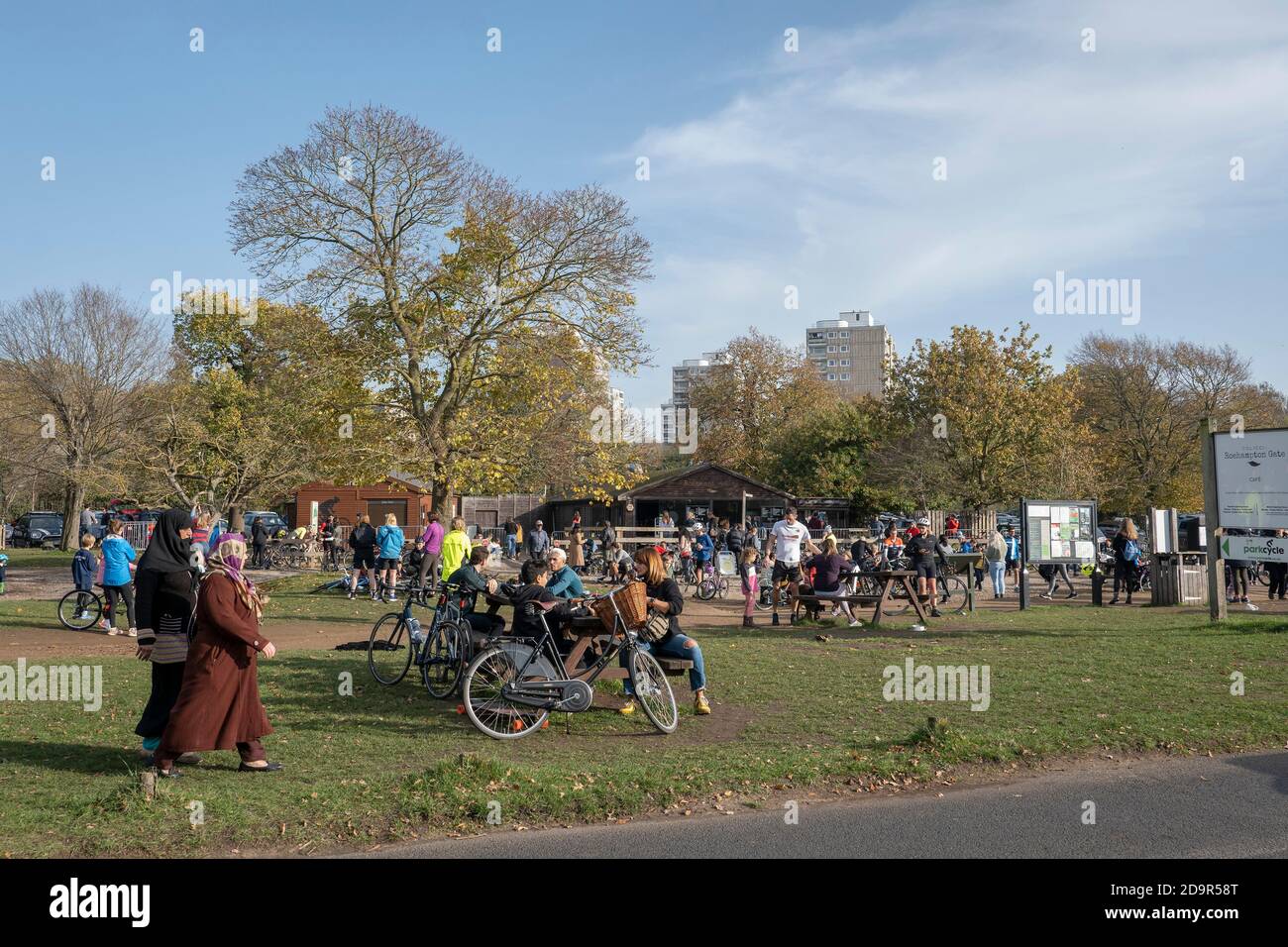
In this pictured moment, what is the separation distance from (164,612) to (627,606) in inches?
144

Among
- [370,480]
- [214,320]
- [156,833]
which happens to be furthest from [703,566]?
[214,320]

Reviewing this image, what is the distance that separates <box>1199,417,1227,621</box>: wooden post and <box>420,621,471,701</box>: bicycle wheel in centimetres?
1184

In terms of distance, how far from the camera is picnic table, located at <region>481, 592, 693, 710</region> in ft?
28.6

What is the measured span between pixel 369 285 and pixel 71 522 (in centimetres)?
2822

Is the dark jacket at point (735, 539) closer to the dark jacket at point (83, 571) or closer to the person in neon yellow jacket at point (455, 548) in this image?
the person in neon yellow jacket at point (455, 548)

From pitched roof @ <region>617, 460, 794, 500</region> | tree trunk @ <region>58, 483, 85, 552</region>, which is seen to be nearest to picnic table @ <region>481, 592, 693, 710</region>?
pitched roof @ <region>617, 460, 794, 500</region>

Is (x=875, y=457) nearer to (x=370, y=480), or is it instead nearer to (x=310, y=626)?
(x=370, y=480)

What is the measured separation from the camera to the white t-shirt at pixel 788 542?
57.0ft

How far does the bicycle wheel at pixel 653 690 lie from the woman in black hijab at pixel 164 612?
136 inches

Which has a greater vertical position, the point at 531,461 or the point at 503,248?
the point at 503,248

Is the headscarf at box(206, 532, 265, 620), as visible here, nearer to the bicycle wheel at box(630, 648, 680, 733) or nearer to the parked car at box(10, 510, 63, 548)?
the bicycle wheel at box(630, 648, 680, 733)

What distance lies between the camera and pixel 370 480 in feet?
82.1

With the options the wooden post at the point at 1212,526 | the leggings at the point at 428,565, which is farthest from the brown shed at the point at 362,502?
the wooden post at the point at 1212,526
